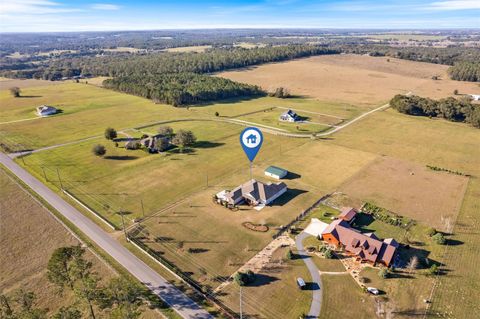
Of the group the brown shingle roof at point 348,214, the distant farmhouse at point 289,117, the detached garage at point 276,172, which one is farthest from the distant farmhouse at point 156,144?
the brown shingle roof at point 348,214

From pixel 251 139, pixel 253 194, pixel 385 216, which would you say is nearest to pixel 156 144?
pixel 251 139

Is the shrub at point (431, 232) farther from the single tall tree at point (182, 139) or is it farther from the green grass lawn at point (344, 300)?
the single tall tree at point (182, 139)

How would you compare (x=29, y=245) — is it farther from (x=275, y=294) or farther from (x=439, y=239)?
(x=439, y=239)

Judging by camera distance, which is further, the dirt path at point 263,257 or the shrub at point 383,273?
the dirt path at point 263,257

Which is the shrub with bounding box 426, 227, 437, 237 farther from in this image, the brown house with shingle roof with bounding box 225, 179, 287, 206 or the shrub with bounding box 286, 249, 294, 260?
the brown house with shingle roof with bounding box 225, 179, 287, 206

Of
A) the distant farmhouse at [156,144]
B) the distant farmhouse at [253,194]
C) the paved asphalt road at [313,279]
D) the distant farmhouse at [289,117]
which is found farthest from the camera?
the distant farmhouse at [289,117]

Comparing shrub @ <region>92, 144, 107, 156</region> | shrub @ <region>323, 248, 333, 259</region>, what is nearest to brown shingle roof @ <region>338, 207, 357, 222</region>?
shrub @ <region>323, 248, 333, 259</region>
